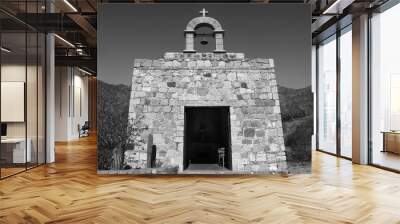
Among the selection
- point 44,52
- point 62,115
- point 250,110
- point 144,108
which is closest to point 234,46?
point 250,110

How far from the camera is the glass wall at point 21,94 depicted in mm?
6578

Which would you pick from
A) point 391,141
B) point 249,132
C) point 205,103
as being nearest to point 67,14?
point 205,103

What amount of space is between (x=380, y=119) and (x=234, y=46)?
3.61 metres

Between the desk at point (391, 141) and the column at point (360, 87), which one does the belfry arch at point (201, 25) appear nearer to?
the column at point (360, 87)

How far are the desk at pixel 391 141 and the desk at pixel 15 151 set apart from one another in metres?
7.50

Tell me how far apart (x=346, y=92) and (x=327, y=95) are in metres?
1.42

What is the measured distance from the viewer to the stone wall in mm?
7023

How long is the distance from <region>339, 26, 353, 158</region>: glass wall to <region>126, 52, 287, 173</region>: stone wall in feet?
9.87

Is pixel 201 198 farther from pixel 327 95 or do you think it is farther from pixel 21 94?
Answer: pixel 327 95

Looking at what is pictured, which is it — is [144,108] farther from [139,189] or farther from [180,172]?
[139,189]

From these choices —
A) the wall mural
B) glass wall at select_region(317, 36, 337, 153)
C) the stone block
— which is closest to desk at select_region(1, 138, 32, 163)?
the wall mural

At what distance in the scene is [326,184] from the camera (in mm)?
6039

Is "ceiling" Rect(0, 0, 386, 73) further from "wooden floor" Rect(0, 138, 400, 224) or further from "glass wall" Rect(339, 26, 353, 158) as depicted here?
"wooden floor" Rect(0, 138, 400, 224)

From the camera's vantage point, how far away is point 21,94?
23.5 feet
